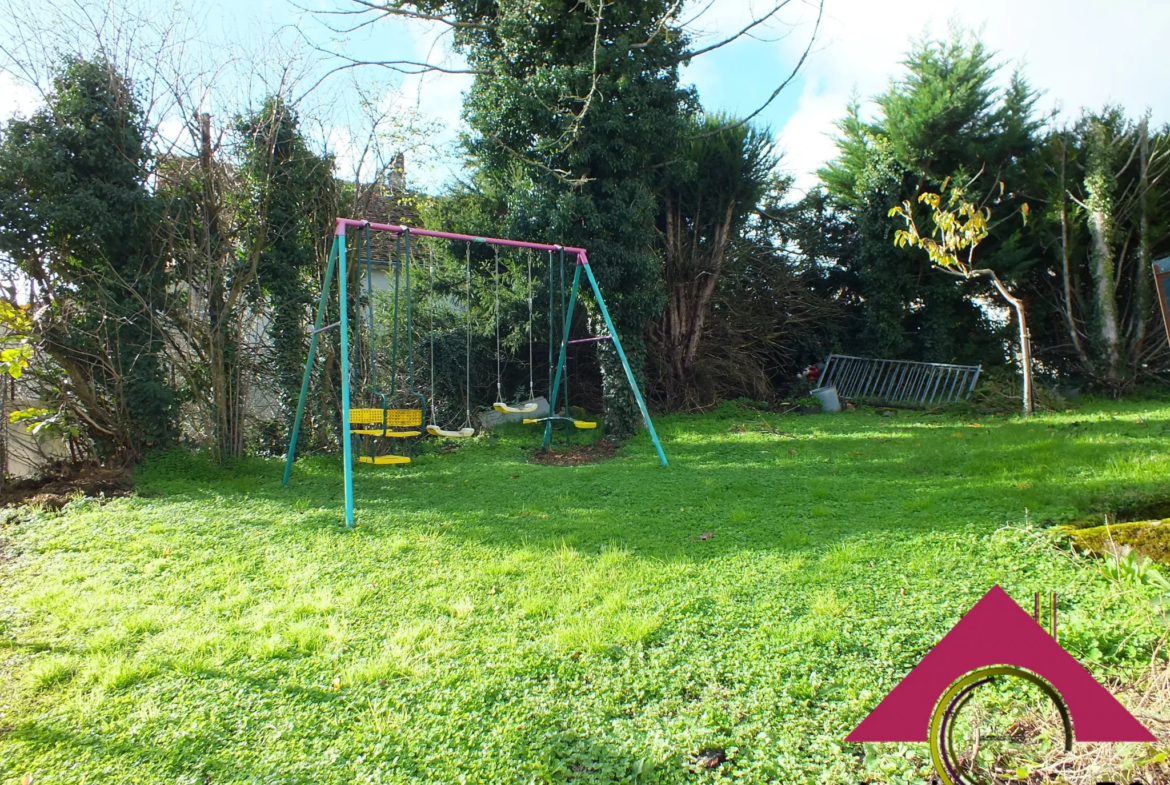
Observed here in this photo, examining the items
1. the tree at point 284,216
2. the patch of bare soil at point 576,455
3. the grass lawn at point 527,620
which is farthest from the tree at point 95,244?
the patch of bare soil at point 576,455

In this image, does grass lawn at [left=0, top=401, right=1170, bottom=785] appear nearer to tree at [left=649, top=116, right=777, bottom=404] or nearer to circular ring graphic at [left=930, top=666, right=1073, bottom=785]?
circular ring graphic at [left=930, top=666, right=1073, bottom=785]

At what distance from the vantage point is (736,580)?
3371mm

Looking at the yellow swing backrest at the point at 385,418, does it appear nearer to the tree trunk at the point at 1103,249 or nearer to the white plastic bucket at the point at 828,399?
the white plastic bucket at the point at 828,399

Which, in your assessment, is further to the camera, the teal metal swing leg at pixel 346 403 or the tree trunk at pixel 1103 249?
the tree trunk at pixel 1103 249

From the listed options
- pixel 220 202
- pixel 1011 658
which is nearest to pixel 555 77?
pixel 220 202

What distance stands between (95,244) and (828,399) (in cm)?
1016

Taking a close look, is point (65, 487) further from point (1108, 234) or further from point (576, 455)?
point (1108, 234)

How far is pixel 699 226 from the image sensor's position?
11750 millimetres

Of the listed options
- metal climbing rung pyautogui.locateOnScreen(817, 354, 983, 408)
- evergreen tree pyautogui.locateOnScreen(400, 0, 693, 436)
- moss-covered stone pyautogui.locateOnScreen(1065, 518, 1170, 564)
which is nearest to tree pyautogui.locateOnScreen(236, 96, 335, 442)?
evergreen tree pyautogui.locateOnScreen(400, 0, 693, 436)

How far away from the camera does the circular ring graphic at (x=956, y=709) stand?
118 cm

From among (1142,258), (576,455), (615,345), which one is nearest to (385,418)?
(576,455)

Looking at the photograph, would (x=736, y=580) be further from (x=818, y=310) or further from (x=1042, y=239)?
(x=1042, y=239)

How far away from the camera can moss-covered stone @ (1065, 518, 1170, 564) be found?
2967mm

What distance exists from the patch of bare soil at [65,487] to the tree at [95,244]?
0.38 m
